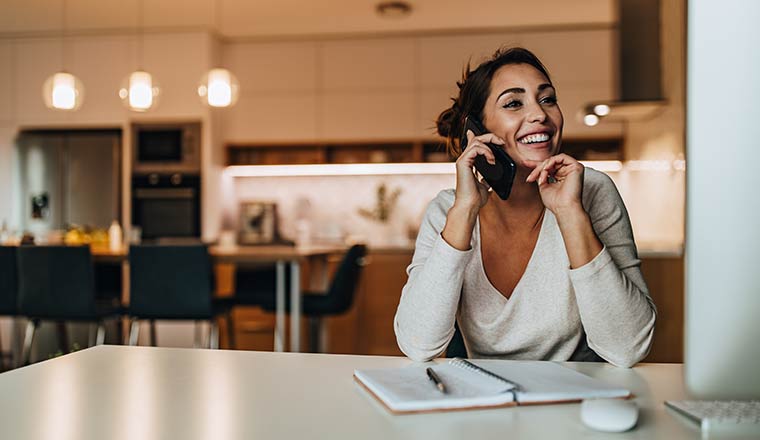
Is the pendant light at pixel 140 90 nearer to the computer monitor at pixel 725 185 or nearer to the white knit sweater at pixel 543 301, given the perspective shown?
the white knit sweater at pixel 543 301

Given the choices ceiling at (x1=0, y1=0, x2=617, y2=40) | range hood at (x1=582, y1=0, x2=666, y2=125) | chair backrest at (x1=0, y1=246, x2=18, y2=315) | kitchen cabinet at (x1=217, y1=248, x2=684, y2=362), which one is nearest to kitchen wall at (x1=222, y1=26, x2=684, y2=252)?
ceiling at (x1=0, y1=0, x2=617, y2=40)

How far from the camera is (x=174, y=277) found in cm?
346

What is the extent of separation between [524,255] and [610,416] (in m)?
0.78

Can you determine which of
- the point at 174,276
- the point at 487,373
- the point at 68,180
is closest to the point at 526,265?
the point at 487,373

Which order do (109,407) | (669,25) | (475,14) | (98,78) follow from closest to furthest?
1. (109,407)
2. (669,25)
3. (475,14)
4. (98,78)

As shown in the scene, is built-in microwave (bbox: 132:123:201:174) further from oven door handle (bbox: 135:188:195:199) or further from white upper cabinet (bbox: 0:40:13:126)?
white upper cabinet (bbox: 0:40:13:126)

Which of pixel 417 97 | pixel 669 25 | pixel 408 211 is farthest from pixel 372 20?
pixel 669 25

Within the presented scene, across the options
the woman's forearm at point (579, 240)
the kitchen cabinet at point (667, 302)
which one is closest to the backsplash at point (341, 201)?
the kitchen cabinet at point (667, 302)

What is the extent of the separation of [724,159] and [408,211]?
5.65m

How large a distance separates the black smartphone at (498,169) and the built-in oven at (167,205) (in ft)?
15.4

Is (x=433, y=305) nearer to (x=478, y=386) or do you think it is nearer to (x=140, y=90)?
(x=478, y=386)

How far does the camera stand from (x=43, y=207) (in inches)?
233

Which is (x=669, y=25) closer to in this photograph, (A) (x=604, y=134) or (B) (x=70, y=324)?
(A) (x=604, y=134)

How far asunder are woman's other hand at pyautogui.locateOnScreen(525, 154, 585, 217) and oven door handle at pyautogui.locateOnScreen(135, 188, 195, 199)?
4.83m
